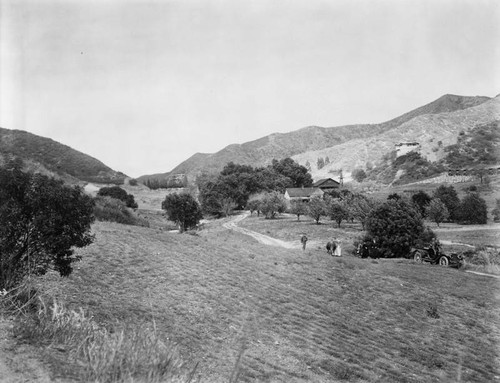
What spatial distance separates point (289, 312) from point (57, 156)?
121m

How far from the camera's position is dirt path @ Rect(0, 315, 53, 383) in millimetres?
4761

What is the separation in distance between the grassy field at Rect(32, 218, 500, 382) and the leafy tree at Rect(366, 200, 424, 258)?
8702mm

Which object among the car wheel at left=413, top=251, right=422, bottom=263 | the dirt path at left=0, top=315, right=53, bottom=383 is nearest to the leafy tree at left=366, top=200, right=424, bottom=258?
the car wheel at left=413, top=251, right=422, bottom=263

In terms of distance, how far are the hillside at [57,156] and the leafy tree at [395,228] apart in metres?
88.7

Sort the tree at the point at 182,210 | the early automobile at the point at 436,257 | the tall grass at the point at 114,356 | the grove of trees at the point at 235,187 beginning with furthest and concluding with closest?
1. the grove of trees at the point at 235,187
2. the tree at the point at 182,210
3. the early automobile at the point at 436,257
4. the tall grass at the point at 114,356

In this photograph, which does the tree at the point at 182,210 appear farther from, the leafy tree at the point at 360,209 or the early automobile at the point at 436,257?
the early automobile at the point at 436,257

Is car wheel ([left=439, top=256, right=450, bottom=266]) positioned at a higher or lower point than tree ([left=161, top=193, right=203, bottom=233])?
lower

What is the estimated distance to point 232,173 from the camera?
318 feet

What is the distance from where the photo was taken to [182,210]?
49719 mm

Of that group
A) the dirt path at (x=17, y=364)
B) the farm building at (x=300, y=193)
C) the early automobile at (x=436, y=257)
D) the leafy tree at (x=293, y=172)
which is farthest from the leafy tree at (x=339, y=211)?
the leafy tree at (x=293, y=172)

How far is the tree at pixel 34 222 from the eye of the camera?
29.2ft

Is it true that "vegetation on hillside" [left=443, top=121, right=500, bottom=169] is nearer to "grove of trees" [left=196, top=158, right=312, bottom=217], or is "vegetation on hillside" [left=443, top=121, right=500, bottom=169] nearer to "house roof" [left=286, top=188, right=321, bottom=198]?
"house roof" [left=286, top=188, right=321, bottom=198]

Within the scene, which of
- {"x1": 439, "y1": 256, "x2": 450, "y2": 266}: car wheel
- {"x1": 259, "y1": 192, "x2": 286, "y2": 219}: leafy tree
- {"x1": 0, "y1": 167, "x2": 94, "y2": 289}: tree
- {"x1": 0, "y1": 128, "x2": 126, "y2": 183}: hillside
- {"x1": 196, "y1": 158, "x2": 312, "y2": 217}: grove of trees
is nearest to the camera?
{"x1": 0, "y1": 167, "x2": 94, "y2": 289}: tree

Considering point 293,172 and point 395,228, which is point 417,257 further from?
point 293,172
